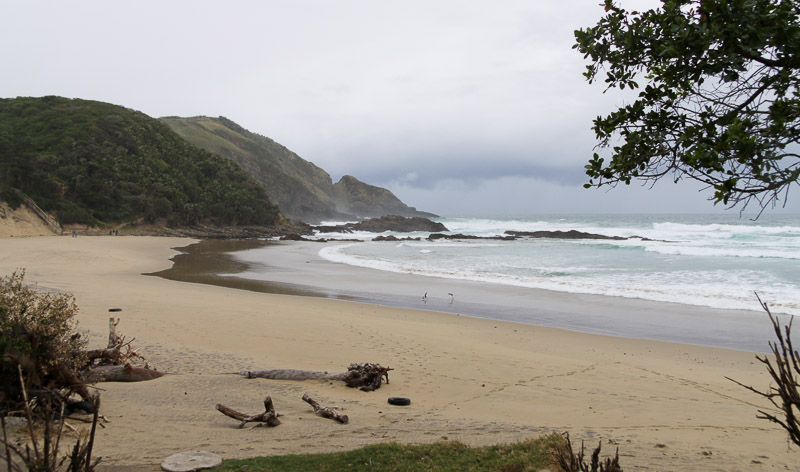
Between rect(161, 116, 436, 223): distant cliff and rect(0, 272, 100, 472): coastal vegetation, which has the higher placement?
rect(161, 116, 436, 223): distant cliff

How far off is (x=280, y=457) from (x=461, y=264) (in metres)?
23.0

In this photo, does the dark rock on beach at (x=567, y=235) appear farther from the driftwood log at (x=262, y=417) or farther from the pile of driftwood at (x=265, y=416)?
the driftwood log at (x=262, y=417)

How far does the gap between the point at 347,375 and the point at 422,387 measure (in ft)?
3.73

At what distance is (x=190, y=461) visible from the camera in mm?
3818

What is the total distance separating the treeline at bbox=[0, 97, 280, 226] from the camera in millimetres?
40844

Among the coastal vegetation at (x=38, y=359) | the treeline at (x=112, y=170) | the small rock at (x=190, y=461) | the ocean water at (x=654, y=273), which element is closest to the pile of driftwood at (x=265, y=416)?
the small rock at (x=190, y=461)

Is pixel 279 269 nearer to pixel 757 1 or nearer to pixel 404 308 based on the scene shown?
pixel 404 308

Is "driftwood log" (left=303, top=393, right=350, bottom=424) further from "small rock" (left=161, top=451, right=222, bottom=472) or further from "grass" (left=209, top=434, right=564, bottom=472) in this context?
"small rock" (left=161, top=451, right=222, bottom=472)

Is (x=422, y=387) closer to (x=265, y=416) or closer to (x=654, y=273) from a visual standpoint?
(x=265, y=416)

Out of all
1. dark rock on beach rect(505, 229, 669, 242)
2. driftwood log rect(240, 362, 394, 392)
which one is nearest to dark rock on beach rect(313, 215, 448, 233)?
dark rock on beach rect(505, 229, 669, 242)

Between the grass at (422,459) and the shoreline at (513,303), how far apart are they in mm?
7666

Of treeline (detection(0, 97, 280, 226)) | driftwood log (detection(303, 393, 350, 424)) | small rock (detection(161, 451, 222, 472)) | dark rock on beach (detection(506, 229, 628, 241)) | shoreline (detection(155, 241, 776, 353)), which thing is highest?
treeline (detection(0, 97, 280, 226))

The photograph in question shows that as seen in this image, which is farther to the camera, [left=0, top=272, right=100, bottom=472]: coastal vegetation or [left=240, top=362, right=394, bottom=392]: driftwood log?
[left=240, top=362, right=394, bottom=392]: driftwood log

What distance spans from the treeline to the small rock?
134ft
